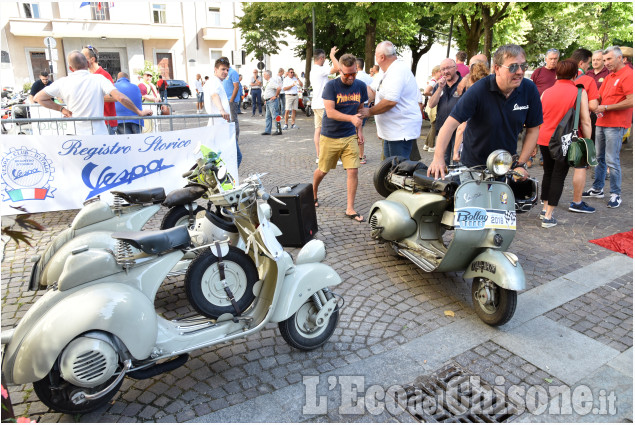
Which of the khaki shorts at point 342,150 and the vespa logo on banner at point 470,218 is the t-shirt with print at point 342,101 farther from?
the vespa logo on banner at point 470,218

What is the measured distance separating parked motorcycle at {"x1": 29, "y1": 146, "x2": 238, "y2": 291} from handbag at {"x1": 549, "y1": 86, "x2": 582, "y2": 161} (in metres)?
4.31

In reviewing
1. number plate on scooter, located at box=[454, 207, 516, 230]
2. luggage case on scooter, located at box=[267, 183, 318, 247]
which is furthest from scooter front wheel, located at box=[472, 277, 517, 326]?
luggage case on scooter, located at box=[267, 183, 318, 247]

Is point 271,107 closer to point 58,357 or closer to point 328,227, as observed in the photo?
point 328,227

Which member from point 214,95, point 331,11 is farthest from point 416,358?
point 331,11

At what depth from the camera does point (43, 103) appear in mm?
6117

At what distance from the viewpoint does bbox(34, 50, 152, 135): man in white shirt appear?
6184 mm

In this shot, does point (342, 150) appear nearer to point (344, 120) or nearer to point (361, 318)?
point (344, 120)

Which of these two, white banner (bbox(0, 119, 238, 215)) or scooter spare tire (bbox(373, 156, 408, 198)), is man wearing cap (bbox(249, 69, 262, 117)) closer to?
white banner (bbox(0, 119, 238, 215))

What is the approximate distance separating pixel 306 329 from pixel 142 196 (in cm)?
202

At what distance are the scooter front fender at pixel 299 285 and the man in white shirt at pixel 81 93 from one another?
4469 mm

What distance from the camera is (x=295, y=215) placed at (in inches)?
196

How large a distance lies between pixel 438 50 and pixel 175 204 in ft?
151

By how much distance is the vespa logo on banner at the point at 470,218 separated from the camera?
3.62 meters

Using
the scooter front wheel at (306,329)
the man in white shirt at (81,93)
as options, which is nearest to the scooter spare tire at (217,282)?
the scooter front wheel at (306,329)
